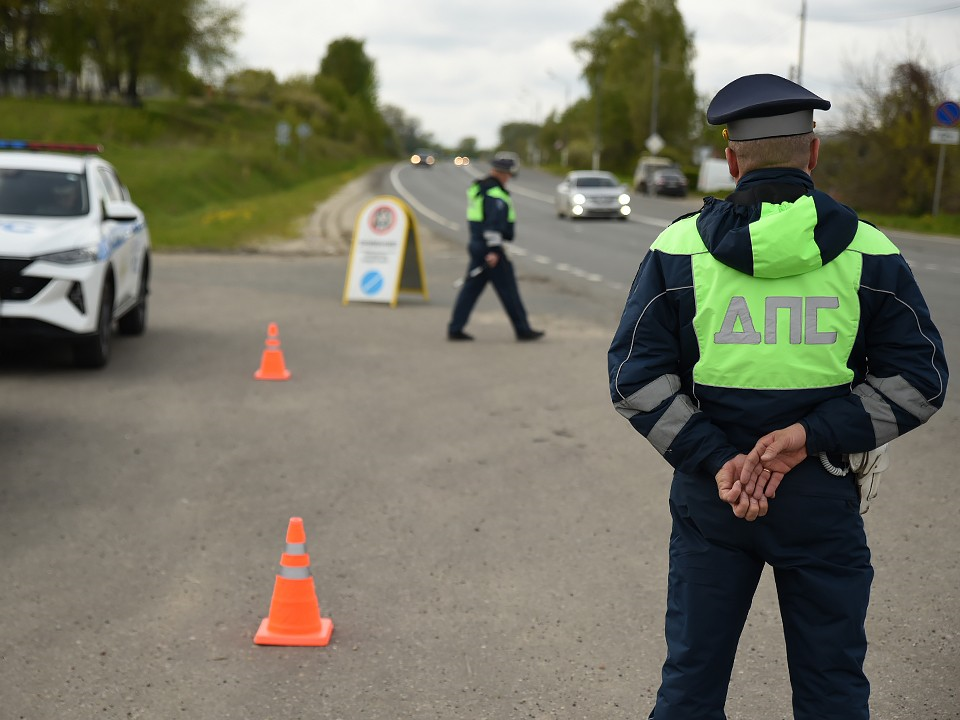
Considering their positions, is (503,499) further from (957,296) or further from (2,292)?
(957,296)

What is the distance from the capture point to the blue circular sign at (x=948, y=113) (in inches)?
1196

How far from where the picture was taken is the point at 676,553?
10.1ft

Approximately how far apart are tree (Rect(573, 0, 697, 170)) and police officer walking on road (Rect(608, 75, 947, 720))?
263ft

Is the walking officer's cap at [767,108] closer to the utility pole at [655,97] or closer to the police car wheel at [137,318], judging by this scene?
the police car wheel at [137,318]

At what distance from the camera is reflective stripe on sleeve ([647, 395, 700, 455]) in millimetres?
2943

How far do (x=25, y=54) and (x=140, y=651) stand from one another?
83595 millimetres

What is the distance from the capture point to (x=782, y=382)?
290 centimetres

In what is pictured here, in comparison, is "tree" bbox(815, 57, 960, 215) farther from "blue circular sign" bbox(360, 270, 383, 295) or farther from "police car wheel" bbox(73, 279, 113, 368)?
"police car wheel" bbox(73, 279, 113, 368)

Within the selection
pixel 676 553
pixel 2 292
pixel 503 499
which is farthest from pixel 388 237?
pixel 676 553

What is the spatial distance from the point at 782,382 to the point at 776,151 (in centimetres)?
55

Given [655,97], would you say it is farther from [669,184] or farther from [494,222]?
[494,222]

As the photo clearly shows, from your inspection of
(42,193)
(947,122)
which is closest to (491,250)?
(42,193)

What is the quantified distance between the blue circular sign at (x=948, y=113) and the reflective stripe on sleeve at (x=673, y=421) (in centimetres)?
3009

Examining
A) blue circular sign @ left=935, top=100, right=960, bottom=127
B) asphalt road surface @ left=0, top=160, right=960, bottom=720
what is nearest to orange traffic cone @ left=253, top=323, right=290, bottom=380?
asphalt road surface @ left=0, top=160, right=960, bottom=720
